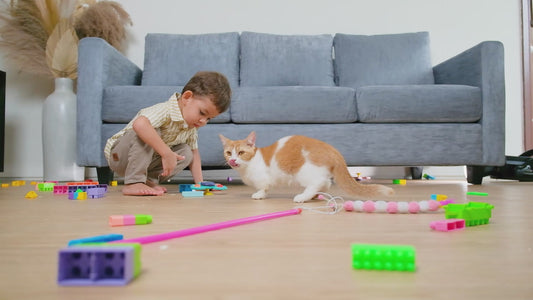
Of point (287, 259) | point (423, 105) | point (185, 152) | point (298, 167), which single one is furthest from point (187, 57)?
point (287, 259)

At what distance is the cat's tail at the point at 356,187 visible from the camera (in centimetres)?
130

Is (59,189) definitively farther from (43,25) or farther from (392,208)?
(43,25)

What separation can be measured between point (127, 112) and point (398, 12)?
8.16 ft

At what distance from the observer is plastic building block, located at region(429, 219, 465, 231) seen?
0.81m

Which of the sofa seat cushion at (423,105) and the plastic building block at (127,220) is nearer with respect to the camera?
the plastic building block at (127,220)

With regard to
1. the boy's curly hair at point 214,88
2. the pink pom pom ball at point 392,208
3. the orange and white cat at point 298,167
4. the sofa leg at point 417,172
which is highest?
the boy's curly hair at point 214,88

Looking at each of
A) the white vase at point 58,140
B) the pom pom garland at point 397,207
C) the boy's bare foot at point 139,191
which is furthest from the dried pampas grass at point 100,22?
the pom pom garland at point 397,207

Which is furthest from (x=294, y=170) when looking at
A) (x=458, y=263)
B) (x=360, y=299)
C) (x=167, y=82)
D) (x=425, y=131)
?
(x=167, y=82)

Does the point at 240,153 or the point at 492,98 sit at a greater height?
the point at 492,98

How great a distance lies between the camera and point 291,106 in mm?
2381

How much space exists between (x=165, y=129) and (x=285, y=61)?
58.3 inches

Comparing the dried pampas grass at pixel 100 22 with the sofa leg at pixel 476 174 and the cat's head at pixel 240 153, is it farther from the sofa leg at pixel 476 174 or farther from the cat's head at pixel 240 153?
the sofa leg at pixel 476 174

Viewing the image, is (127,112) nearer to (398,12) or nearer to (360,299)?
(360,299)

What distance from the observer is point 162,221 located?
0.98m
